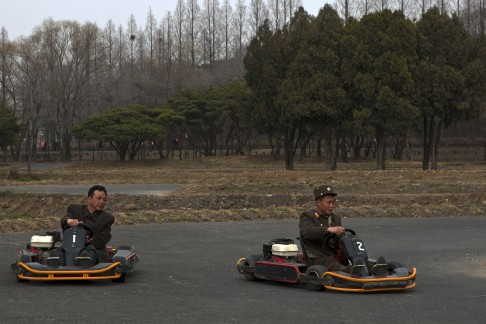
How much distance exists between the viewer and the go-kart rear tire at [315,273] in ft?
35.9

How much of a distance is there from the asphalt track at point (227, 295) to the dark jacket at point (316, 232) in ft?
1.82

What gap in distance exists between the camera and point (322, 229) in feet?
37.1

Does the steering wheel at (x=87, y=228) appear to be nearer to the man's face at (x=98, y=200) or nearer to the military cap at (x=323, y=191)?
the man's face at (x=98, y=200)

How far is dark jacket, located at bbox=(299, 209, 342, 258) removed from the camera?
37.2 ft

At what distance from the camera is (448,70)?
168ft

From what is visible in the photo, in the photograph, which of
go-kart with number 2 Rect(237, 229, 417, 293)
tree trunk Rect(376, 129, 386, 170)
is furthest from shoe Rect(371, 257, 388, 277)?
tree trunk Rect(376, 129, 386, 170)

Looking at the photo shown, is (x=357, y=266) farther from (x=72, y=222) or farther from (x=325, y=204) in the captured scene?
(x=72, y=222)

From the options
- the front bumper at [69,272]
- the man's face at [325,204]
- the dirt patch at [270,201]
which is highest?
the man's face at [325,204]

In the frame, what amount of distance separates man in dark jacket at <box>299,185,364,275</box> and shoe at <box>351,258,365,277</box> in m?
0.27

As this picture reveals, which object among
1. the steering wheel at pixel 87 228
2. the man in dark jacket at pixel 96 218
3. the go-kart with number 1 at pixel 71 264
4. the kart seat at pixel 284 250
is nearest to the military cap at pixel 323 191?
the kart seat at pixel 284 250

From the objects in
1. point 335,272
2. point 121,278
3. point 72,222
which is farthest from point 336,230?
point 72,222

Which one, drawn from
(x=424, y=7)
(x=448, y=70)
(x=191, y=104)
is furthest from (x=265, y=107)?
(x=424, y=7)

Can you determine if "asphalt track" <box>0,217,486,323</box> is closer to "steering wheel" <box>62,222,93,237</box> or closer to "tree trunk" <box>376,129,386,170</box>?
"steering wheel" <box>62,222,93,237</box>

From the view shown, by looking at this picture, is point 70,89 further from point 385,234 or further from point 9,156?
point 385,234
